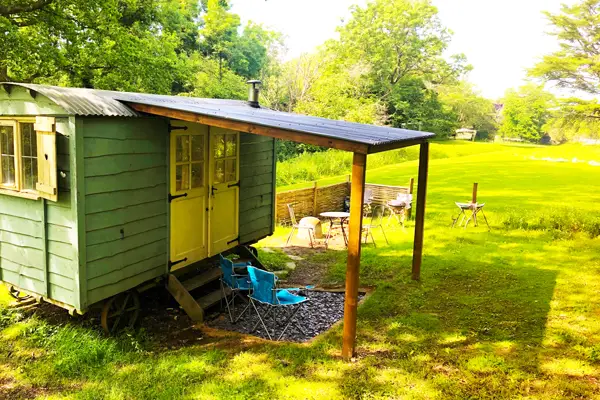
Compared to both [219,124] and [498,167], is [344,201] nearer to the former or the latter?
[219,124]

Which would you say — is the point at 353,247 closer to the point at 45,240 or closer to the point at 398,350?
the point at 398,350

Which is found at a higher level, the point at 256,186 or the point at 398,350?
the point at 256,186

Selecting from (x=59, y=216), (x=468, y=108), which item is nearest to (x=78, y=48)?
(x=59, y=216)

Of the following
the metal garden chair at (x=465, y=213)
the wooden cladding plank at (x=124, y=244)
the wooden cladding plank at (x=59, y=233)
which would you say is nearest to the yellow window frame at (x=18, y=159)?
the wooden cladding plank at (x=59, y=233)

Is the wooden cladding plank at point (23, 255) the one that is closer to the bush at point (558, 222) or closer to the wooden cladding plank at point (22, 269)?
the wooden cladding plank at point (22, 269)

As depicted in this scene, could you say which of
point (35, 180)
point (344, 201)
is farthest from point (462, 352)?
point (344, 201)

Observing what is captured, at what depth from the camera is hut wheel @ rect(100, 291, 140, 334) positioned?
5395 millimetres

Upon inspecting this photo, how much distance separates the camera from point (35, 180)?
5133mm

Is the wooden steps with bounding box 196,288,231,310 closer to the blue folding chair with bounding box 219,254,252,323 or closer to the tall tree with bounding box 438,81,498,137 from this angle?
the blue folding chair with bounding box 219,254,252,323

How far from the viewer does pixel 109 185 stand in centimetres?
511

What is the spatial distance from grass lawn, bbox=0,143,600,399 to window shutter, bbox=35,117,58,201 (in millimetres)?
1679

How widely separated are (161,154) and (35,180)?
1418mm

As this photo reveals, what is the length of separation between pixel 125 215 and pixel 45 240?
0.87 metres

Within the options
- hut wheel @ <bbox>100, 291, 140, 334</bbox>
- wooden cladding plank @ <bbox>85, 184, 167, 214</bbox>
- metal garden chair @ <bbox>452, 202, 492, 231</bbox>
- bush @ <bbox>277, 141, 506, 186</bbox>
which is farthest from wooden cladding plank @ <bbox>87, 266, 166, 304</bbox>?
bush @ <bbox>277, 141, 506, 186</bbox>
